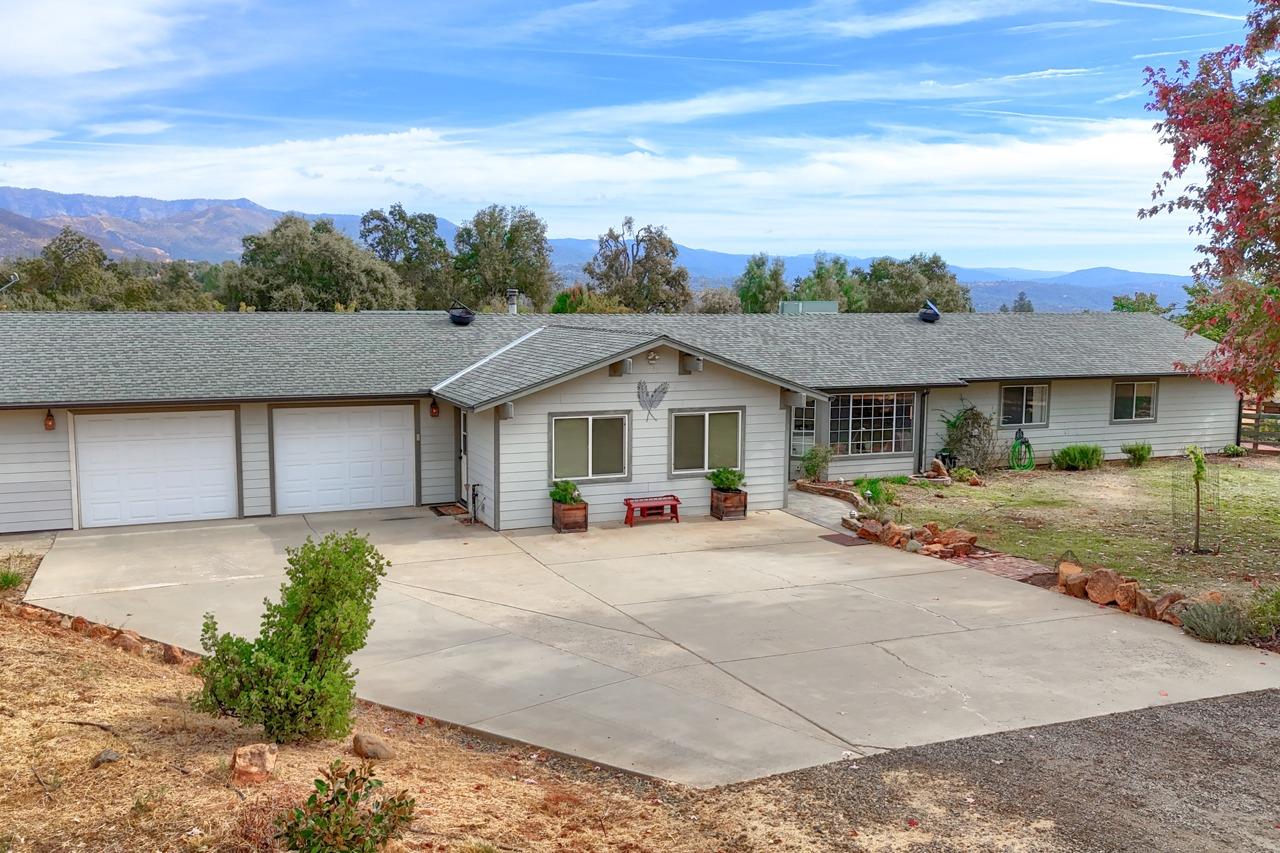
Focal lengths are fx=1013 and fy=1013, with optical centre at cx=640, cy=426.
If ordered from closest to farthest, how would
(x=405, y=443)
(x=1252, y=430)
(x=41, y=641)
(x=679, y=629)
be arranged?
(x=41, y=641)
(x=679, y=629)
(x=405, y=443)
(x=1252, y=430)

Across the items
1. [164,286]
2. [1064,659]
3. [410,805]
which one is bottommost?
[1064,659]

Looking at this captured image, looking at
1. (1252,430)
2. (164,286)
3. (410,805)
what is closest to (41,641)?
(410,805)

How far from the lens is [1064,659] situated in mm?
10242

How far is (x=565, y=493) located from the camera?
16547 millimetres

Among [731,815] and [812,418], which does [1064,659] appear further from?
[812,418]

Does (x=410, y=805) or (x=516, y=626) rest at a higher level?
(x=410, y=805)

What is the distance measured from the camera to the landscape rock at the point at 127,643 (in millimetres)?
9656

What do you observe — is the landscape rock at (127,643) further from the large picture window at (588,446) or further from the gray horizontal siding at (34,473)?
the large picture window at (588,446)

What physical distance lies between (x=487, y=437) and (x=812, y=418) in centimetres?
783

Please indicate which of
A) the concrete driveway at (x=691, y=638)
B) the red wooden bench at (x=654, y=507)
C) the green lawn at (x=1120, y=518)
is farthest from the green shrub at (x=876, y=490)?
the red wooden bench at (x=654, y=507)

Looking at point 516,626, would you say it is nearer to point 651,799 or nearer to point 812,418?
point 651,799

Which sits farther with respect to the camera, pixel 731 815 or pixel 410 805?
pixel 731 815

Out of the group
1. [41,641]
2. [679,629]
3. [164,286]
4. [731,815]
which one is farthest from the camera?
[164,286]

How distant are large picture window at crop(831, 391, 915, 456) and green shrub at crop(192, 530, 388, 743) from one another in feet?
52.9
